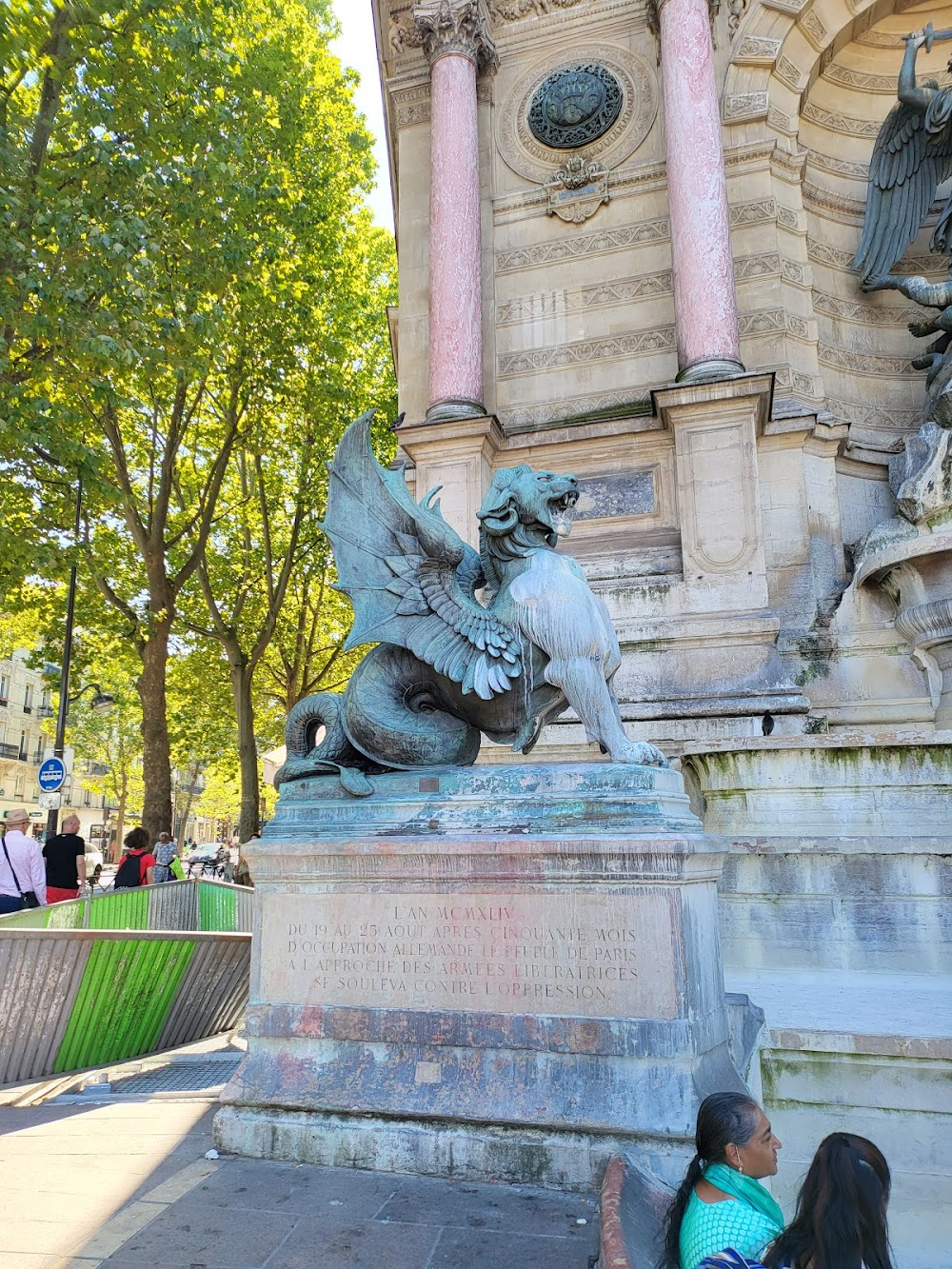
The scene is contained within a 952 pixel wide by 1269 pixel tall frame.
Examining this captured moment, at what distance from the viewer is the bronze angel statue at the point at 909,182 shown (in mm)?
12492

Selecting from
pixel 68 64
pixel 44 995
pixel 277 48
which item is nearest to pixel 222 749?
pixel 277 48

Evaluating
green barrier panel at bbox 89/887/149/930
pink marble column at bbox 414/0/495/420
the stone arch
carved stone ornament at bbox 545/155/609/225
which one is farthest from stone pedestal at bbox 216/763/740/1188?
carved stone ornament at bbox 545/155/609/225

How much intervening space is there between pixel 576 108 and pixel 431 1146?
14.4 metres

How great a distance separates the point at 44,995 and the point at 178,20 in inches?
439

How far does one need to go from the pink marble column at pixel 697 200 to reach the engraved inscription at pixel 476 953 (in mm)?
8726

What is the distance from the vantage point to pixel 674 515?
37.1 feet

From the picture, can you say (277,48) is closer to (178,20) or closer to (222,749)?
(178,20)

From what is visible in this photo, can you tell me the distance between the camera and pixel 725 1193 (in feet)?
7.30

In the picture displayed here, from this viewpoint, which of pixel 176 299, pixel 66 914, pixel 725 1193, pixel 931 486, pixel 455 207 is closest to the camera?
pixel 725 1193

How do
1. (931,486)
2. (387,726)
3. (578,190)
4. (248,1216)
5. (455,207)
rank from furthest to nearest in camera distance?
(578,190) → (455,207) → (931,486) → (387,726) → (248,1216)

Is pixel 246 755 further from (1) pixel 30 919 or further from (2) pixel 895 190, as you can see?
(2) pixel 895 190

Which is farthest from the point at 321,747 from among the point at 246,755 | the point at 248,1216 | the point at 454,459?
the point at 246,755

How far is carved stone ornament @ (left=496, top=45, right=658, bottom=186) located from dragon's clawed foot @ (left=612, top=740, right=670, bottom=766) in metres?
12.1

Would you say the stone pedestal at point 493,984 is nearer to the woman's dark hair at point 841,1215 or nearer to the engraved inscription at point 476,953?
the engraved inscription at point 476,953
